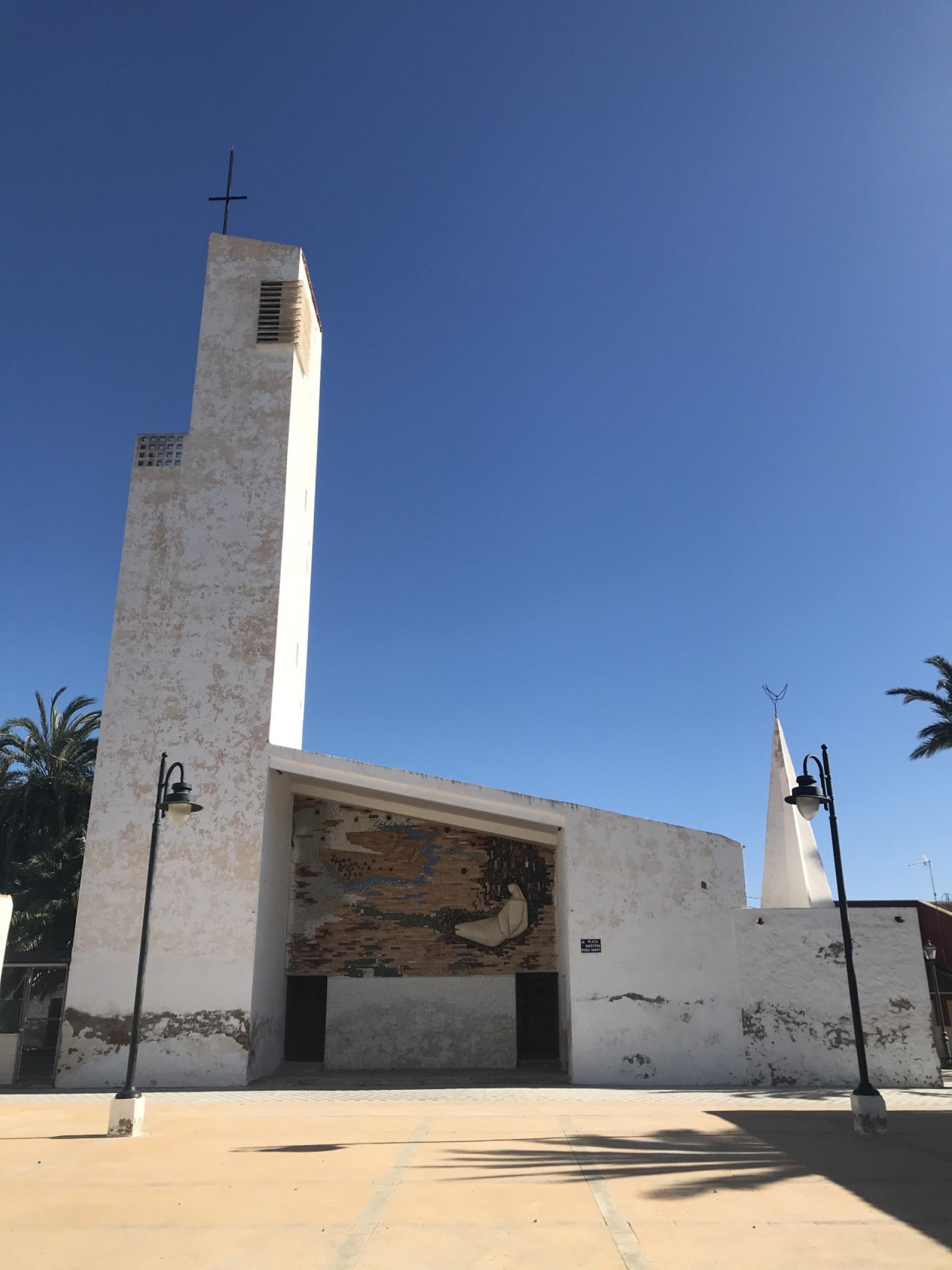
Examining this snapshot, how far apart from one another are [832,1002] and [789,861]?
386 centimetres

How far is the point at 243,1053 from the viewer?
14273 mm

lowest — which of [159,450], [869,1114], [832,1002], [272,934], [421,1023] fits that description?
[869,1114]

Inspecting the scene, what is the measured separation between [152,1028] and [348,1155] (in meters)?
7.97

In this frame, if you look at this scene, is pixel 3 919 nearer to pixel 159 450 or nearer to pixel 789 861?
pixel 159 450

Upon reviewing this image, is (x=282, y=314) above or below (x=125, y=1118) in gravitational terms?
above

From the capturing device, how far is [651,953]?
46.9 ft

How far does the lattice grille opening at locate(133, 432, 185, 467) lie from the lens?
1723 cm

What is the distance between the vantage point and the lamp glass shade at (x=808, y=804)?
9.56 metres

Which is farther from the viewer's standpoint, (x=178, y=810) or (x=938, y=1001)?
(x=938, y=1001)

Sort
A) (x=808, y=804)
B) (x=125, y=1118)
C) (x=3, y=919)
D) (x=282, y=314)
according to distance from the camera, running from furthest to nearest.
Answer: (x=282, y=314) → (x=3, y=919) → (x=808, y=804) → (x=125, y=1118)

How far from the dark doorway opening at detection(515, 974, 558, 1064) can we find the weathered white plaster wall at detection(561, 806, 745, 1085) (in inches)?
121

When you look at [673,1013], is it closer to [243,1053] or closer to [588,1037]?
[588,1037]

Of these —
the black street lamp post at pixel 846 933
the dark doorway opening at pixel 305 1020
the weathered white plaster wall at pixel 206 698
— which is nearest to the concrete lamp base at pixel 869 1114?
the black street lamp post at pixel 846 933

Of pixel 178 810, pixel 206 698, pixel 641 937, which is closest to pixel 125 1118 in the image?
pixel 178 810
